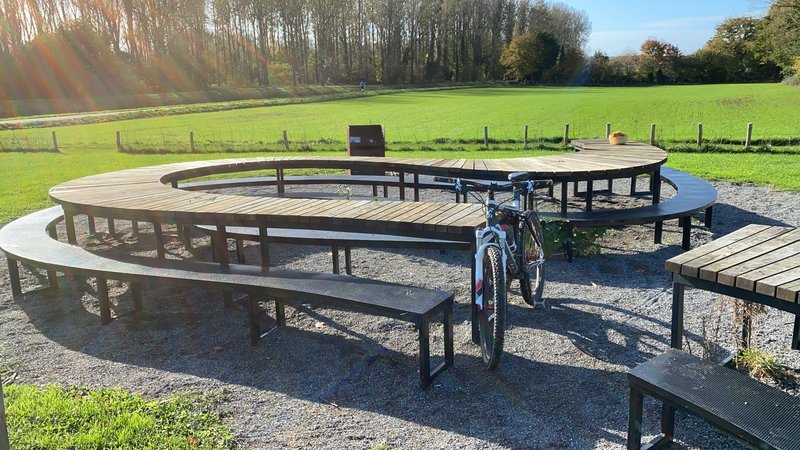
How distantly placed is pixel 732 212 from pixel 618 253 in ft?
9.26

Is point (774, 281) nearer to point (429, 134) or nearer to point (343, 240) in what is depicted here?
point (343, 240)

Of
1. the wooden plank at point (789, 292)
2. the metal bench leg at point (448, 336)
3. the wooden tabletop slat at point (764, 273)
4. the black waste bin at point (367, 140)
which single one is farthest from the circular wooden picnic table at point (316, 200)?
the black waste bin at point (367, 140)

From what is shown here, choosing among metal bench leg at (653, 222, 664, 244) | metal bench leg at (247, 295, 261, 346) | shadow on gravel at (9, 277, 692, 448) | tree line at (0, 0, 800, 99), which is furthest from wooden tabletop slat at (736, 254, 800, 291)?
tree line at (0, 0, 800, 99)

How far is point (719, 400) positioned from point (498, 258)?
141 cm

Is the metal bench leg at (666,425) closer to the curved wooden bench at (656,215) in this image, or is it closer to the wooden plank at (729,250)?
the wooden plank at (729,250)

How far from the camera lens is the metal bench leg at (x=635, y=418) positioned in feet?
8.65

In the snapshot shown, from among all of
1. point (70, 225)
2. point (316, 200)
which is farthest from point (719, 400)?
point (70, 225)

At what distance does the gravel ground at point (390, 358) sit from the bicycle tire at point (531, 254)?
247mm

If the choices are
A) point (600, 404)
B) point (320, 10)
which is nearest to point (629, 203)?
point (600, 404)

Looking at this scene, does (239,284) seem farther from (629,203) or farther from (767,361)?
(629,203)

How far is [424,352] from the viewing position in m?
3.46

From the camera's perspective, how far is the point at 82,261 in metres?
4.70

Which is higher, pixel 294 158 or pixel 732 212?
pixel 294 158

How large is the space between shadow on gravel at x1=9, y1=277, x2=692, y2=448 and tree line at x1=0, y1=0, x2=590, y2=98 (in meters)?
49.8
